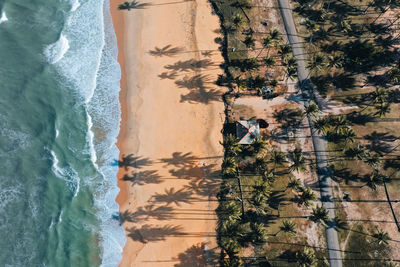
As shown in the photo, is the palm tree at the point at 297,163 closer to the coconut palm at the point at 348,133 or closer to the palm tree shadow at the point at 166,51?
the coconut palm at the point at 348,133

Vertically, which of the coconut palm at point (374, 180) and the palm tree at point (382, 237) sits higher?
the coconut palm at point (374, 180)

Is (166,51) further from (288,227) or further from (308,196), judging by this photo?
(288,227)

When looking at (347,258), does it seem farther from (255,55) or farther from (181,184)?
(255,55)

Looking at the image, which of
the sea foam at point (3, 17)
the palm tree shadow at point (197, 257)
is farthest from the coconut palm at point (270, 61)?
the sea foam at point (3, 17)

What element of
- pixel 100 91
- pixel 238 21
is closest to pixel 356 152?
pixel 238 21

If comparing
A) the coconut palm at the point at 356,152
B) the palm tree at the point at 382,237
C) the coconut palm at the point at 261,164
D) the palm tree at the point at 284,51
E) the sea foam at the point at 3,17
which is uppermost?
the sea foam at the point at 3,17

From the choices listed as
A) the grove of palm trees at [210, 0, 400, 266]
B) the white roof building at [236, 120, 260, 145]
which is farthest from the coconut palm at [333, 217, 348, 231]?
the white roof building at [236, 120, 260, 145]
